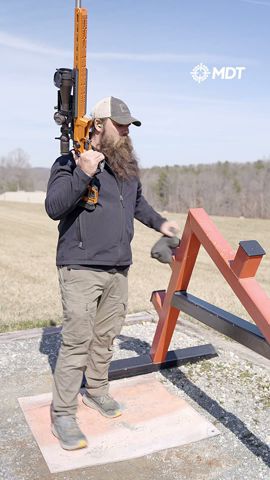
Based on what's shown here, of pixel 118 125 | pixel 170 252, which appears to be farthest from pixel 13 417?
pixel 118 125

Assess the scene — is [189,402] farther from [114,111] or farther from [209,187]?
[209,187]

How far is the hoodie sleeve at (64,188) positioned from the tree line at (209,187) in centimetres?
5115

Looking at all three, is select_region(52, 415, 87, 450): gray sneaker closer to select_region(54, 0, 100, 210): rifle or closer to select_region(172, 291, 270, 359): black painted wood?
select_region(172, 291, 270, 359): black painted wood

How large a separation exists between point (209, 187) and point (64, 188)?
198ft

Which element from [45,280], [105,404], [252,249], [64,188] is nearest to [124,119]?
[64,188]

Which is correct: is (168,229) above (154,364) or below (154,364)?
above

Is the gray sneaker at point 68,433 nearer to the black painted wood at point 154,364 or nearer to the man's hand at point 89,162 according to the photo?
the black painted wood at point 154,364

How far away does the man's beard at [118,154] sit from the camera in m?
3.06

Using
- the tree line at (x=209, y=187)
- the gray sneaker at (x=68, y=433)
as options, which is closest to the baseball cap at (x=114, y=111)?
the gray sneaker at (x=68, y=433)

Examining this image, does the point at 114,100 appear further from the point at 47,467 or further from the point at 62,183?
the point at 47,467

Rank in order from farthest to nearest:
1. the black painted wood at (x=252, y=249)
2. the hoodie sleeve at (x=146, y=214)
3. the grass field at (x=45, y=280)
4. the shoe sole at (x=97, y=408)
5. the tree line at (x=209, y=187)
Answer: the tree line at (x=209, y=187)
the grass field at (x=45, y=280)
the hoodie sleeve at (x=146, y=214)
the shoe sole at (x=97, y=408)
the black painted wood at (x=252, y=249)

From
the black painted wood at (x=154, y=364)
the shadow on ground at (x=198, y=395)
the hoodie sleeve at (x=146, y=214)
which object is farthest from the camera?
the black painted wood at (x=154, y=364)

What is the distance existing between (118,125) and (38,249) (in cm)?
1157

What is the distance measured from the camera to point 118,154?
10.1ft
